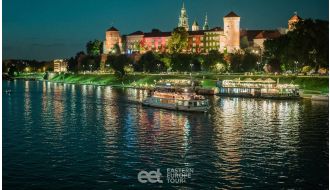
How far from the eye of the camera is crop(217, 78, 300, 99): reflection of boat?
78750mm

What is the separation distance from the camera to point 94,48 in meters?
192

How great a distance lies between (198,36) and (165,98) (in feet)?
322

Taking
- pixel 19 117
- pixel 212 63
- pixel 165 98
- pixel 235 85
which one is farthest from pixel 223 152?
pixel 212 63

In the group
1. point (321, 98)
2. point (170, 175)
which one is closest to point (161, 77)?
point (321, 98)

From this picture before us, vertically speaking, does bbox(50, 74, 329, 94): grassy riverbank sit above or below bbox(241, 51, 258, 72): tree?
below

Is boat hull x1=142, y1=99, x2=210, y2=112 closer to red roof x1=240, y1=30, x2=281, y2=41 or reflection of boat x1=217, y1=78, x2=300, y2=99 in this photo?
reflection of boat x1=217, y1=78, x2=300, y2=99

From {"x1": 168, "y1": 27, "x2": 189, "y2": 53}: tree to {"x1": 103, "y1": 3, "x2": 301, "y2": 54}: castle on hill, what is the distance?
9.42 metres

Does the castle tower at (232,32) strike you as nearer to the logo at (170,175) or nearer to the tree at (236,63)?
the tree at (236,63)

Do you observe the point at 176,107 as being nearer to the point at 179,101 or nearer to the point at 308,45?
the point at 179,101

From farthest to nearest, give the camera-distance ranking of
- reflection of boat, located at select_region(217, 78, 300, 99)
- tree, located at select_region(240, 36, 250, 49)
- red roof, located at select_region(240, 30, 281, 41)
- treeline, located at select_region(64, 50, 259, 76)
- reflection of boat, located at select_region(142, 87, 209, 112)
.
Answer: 1. tree, located at select_region(240, 36, 250, 49)
2. red roof, located at select_region(240, 30, 281, 41)
3. treeline, located at select_region(64, 50, 259, 76)
4. reflection of boat, located at select_region(217, 78, 300, 99)
5. reflection of boat, located at select_region(142, 87, 209, 112)

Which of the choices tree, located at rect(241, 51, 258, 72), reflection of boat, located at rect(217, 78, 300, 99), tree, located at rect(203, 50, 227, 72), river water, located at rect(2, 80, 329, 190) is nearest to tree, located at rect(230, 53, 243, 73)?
tree, located at rect(241, 51, 258, 72)

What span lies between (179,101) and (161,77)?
197 feet

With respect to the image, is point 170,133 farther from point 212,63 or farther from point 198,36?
point 198,36

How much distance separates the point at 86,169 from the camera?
30.0 metres
